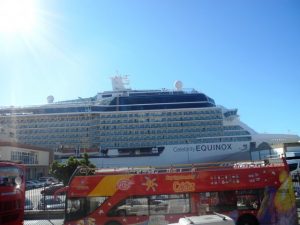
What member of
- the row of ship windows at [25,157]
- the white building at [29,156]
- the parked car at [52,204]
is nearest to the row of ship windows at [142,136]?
the white building at [29,156]

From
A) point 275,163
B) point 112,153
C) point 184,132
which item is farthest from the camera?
point 184,132

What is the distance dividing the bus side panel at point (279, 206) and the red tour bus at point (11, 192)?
8653 millimetres

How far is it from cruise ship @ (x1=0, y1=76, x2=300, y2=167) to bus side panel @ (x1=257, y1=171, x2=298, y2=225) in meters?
58.1

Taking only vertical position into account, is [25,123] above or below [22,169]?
above

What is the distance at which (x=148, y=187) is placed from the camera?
13875 millimetres

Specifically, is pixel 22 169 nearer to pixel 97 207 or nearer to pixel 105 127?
pixel 97 207

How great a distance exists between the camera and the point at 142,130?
79.9m

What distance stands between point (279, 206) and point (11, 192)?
31.5 feet

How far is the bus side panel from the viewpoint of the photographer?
13781 mm

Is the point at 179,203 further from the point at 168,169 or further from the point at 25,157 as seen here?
the point at 25,157

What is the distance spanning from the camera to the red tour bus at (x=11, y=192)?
38.4 ft

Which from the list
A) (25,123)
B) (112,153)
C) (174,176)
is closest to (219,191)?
(174,176)

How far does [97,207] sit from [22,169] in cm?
304

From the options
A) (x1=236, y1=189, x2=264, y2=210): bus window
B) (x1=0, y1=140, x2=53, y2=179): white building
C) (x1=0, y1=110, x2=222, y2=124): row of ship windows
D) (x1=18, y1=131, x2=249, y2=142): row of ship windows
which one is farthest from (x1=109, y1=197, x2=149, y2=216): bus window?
(x1=0, y1=110, x2=222, y2=124): row of ship windows
